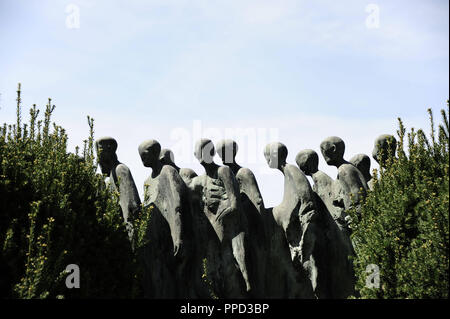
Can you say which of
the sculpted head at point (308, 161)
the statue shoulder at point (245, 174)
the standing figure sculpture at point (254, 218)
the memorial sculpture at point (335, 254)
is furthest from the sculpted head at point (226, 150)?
the memorial sculpture at point (335, 254)

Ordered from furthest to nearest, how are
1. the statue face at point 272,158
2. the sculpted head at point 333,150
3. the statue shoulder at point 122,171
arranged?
the sculpted head at point 333,150 → the statue face at point 272,158 → the statue shoulder at point 122,171

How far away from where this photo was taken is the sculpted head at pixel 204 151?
14.1m

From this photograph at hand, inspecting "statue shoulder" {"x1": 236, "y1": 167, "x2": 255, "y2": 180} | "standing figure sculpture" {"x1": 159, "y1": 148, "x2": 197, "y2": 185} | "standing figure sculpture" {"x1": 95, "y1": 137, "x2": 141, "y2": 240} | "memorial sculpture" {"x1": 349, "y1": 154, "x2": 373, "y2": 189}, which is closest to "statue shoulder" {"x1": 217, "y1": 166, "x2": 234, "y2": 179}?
"statue shoulder" {"x1": 236, "y1": 167, "x2": 255, "y2": 180}

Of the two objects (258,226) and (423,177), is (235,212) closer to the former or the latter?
(258,226)

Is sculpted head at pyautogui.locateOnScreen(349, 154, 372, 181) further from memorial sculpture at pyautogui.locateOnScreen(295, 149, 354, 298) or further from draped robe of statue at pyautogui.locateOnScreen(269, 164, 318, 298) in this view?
draped robe of statue at pyautogui.locateOnScreen(269, 164, 318, 298)

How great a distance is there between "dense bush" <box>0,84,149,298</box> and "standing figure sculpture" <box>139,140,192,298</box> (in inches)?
102

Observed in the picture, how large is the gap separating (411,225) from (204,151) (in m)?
5.45

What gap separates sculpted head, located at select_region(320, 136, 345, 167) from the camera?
14.8 metres

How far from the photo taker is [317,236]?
13.7m

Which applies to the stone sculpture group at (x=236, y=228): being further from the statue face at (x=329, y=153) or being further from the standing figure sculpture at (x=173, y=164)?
the standing figure sculpture at (x=173, y=164)

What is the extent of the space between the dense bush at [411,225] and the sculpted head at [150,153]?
495 centimetres

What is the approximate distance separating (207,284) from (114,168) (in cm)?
293

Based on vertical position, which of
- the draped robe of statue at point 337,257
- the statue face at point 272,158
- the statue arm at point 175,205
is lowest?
the draped robe of statue at point 337,257
